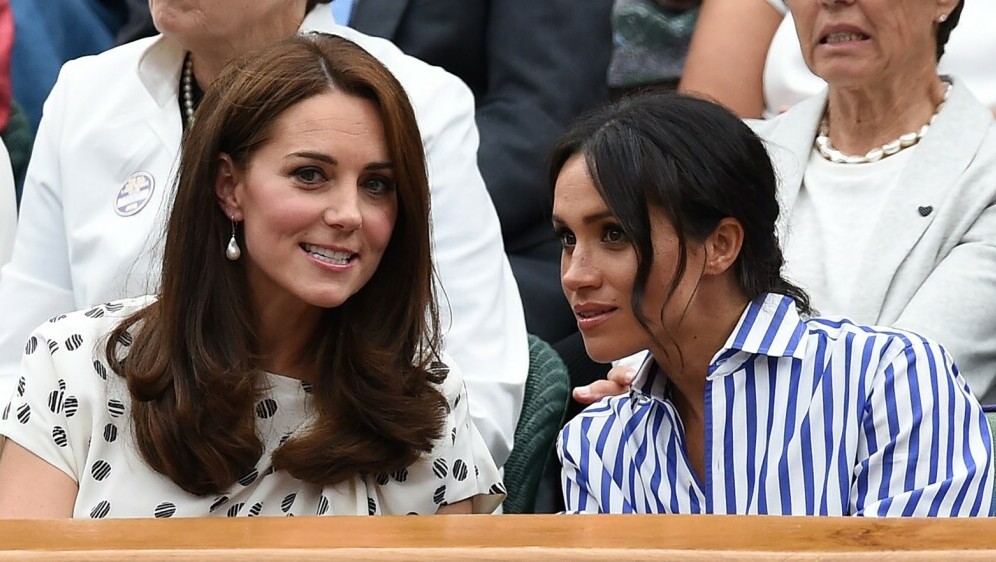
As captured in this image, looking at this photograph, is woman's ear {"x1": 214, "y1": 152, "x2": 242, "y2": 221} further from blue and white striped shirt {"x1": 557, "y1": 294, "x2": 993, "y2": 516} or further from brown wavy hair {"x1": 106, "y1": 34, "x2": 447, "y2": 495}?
blue and white striped shirt {"x1": 557, "y1": 294, "x2": 993, "y2": 516}

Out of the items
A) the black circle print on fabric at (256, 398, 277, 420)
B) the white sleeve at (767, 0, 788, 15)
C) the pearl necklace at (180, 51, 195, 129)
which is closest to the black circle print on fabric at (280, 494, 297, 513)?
the black circle print on fabric at (256, 398, 277, 420)

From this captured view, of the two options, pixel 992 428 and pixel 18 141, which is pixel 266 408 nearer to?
pixel 992 428

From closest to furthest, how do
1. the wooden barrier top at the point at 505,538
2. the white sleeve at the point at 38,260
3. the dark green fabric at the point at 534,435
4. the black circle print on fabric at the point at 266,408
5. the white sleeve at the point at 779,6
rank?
the wooden barrier top at the point at 505,538, the black circle print on fabric at the point at 266,408, the dark green fabric at the point at 534,435, the white sleeve at the point at 38,260, the white sleeve at the point at 779,6

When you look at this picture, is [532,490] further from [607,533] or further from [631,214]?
[607,533]

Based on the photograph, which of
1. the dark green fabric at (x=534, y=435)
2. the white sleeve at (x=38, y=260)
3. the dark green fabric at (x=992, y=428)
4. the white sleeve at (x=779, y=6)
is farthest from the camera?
the white sleeve at (x=779, y=6)

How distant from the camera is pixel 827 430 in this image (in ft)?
5.97

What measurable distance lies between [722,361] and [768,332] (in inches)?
2.6

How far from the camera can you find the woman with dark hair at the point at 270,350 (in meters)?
1.92

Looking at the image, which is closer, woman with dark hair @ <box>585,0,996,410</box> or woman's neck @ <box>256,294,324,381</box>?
woman's neck @ <box>256,294,324,381</box>

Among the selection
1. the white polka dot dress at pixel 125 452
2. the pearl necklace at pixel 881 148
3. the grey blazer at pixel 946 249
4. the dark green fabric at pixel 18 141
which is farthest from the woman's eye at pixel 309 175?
the dark green fabric at pixel 18 141

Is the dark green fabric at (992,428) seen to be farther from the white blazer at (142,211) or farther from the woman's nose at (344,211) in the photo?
the woman's nose at (344,211)

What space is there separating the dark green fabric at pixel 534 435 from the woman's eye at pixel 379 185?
16.9 inches

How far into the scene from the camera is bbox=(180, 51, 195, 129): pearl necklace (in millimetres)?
2568

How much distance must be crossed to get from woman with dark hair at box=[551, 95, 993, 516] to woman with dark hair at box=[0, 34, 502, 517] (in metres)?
0.22
